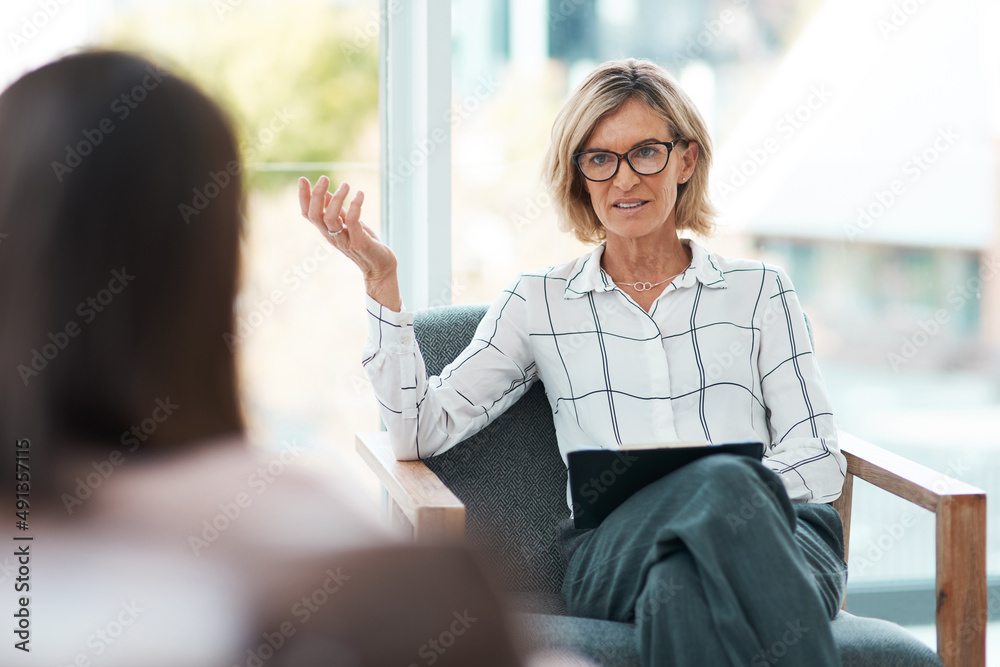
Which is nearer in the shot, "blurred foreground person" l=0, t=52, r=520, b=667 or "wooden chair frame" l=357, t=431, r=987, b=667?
"blurred foreground person" l=0, t=52, r=520, b=667

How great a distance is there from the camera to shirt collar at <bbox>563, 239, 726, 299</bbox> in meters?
1.90

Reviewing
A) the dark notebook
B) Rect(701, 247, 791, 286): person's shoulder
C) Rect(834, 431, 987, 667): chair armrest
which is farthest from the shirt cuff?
Rect(834, 431, 987, 667): chair armrest

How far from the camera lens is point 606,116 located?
74.9 inches

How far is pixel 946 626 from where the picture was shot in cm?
147

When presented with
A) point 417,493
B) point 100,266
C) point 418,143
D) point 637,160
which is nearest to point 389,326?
point 417,493

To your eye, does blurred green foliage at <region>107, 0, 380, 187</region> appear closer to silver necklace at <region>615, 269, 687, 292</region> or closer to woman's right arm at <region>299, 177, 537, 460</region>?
woman's right arm at <region>299, 177, 537, 460</region>

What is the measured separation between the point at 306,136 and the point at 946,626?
1707mm

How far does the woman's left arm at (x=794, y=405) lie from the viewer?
1712 millimetres

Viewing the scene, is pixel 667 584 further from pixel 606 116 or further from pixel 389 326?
pixel 606 116

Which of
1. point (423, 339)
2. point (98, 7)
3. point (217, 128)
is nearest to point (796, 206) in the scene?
point (423, 339)

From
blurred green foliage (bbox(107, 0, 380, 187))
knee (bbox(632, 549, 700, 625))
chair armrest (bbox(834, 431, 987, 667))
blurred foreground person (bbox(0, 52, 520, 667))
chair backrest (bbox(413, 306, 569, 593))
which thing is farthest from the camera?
blurred green foliage (bbox(107, 0, 380, 187))

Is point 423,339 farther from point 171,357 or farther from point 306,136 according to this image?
point 171,357

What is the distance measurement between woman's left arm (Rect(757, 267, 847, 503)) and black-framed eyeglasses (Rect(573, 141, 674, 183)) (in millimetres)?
323

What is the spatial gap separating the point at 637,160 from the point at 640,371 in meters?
0.43
